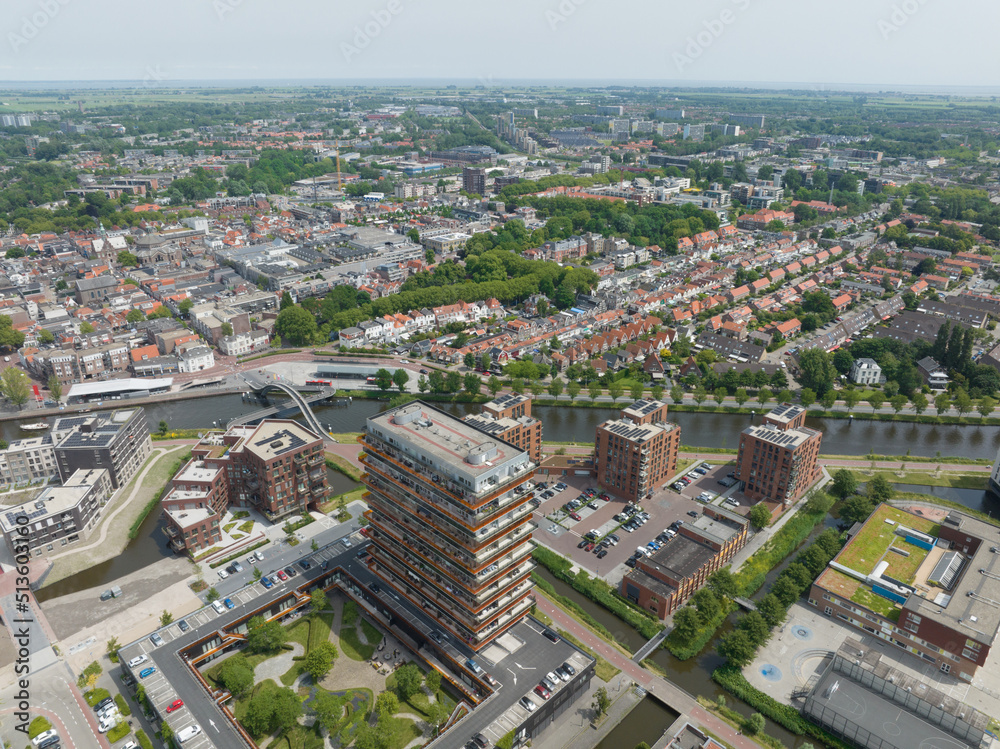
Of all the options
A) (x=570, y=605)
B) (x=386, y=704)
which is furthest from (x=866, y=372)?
(x=386, y=704)

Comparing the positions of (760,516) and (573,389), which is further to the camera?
(573,389)

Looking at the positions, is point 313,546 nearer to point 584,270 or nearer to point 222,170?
point 584,270

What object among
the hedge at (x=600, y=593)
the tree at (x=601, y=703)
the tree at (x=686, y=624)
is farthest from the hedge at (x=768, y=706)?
the tree at (x=601, y=703)

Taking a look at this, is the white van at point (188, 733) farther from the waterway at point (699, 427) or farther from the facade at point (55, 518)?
the waterway at point (699, 427)

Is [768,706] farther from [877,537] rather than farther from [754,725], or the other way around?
[877,537]

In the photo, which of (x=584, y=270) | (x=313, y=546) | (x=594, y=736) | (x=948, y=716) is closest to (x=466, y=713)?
(x=594, y=736)

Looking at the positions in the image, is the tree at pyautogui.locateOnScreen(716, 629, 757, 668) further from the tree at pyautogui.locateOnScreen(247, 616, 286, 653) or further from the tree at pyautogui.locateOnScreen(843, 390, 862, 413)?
the tree at pyautogui.locateOnScreen(843, 390, 862, 413)
